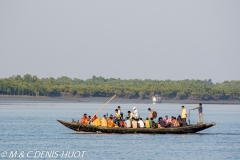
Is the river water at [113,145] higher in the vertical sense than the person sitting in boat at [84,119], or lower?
lower

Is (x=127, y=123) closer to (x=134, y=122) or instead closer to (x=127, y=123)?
(x=127, y=123)

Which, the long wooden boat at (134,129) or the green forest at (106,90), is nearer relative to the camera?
the long wooden boat at (134,129)

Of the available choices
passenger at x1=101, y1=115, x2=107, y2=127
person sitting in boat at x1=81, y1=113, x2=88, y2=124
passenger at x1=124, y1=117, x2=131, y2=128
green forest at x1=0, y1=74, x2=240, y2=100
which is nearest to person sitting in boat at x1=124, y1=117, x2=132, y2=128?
passenger at x1=124, y1=117, x2=131, y2=128

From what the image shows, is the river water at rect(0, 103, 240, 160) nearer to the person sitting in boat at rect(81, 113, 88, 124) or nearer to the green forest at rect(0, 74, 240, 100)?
the person sitting in boat at rect(81, 113, 88, 124)

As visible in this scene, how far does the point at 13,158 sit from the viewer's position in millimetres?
35062

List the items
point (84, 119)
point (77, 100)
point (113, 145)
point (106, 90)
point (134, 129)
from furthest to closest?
point (106, 90), point (77, 100), point (84, 119), point (134, 129), point (113, 145)

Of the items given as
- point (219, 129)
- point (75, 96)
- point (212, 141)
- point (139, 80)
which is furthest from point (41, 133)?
point (139, 80)

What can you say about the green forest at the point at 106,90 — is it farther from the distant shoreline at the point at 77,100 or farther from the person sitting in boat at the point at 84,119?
the person sitting in boat at the point at 84,119

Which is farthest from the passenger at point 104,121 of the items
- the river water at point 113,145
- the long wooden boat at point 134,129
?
the river water at point 113,145

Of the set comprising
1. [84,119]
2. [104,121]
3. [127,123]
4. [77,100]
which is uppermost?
[77,100]

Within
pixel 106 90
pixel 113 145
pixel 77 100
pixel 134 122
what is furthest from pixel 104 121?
pixel 106 90

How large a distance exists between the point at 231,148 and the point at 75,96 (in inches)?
4009

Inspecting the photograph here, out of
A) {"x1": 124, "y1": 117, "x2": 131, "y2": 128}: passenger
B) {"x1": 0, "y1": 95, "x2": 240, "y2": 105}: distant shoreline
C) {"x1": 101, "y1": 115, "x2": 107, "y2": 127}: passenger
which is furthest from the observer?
{"x1": 0, "y1": 95, "x2": 240, "y2": 105}: distant shoreline

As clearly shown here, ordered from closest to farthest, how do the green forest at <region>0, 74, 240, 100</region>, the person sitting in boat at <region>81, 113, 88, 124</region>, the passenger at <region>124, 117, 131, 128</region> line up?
the passenger at <region>124, 117, 131, 128</region> < the person sitting in boat at <region>81, 113, 88, 124</region> < the green forest at <region>0, 74, 240, 100</region>
